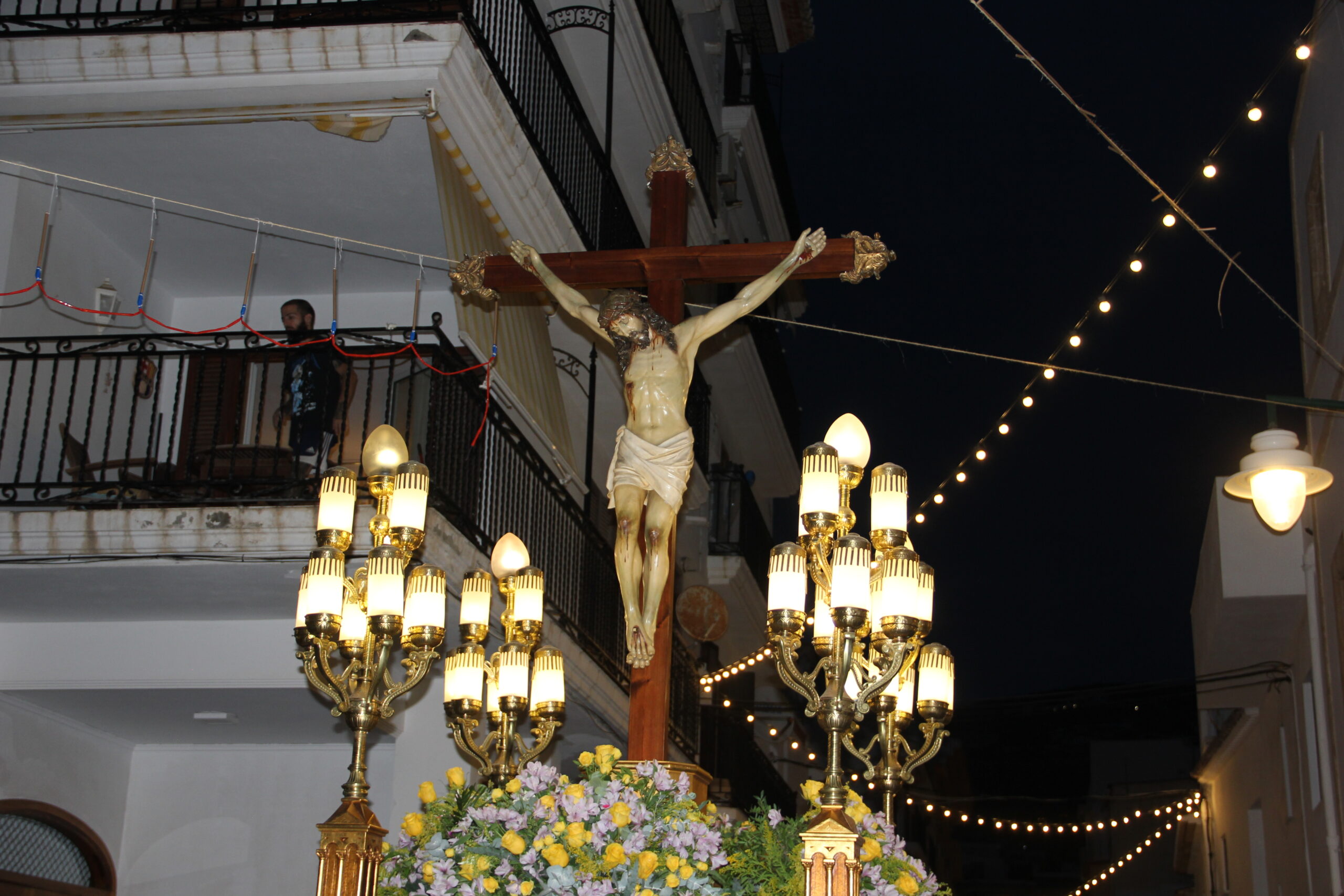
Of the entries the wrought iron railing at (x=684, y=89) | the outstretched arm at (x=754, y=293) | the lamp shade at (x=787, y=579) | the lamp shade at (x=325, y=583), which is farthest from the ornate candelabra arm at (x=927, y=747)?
the wrought iron railing at (x=684, y=89)

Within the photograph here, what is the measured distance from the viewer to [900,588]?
6.44 m

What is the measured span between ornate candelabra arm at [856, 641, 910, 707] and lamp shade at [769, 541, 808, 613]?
1.47ft

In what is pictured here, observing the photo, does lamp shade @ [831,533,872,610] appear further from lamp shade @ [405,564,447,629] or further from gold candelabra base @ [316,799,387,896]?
lamp shade @ [405,564,447,629]

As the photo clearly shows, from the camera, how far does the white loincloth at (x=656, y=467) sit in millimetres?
7266

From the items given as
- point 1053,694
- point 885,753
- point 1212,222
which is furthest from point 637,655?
point 1212,222

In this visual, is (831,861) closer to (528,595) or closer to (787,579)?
(787,579)

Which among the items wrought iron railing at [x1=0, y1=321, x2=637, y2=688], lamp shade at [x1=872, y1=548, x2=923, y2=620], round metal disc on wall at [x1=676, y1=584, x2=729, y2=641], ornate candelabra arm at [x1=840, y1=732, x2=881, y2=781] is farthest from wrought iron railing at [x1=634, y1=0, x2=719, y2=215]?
lamp shade at [x1=872, y1=548, x2=923, y2=620]

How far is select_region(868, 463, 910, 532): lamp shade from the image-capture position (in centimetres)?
698

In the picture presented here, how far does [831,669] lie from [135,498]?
4722mm

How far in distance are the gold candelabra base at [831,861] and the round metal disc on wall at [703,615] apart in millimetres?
10356

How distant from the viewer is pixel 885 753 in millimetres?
8391

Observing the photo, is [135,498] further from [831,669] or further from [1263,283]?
[1263,283]

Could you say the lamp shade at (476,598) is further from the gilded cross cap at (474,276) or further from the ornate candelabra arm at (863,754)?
the ornate candelabra arm at (863,754)

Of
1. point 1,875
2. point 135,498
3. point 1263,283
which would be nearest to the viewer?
point 135,498
